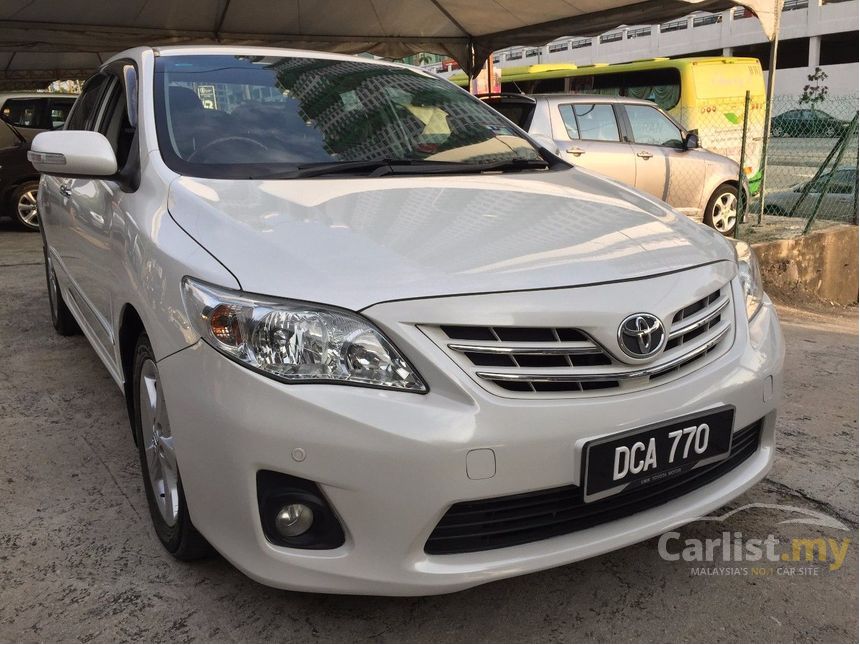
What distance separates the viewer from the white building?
3588 cm

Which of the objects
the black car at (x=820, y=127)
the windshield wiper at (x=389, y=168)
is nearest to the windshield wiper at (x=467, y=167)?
the windshield wiper at (x=389, y=168)

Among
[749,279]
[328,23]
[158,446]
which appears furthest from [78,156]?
[328,23]

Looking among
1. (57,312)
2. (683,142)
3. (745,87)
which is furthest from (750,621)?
(745,87)

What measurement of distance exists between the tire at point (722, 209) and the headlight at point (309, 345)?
24.6 feet

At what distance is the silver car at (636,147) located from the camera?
7605 millimetres

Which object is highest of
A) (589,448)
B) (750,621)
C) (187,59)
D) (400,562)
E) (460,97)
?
(187,59)

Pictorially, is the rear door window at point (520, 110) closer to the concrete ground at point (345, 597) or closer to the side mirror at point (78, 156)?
the concrete ground at point (345, 597)

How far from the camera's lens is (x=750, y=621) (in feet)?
6.49

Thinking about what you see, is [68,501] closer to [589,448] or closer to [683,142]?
[589,448]

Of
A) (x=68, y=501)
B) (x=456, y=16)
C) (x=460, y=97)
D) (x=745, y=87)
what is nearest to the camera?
(x=68, y=501)

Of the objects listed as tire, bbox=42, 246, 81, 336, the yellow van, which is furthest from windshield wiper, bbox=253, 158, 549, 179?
the yellow van

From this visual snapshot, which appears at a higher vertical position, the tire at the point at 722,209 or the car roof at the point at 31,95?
the car roof at the point at 31,95

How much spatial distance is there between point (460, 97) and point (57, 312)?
2605mm

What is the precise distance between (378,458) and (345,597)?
2.05ft
